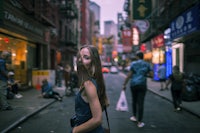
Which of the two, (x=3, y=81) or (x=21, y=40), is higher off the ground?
(x=21, y=40)

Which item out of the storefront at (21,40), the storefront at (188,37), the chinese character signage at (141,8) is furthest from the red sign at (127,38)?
the chinese character signage at (141,8)

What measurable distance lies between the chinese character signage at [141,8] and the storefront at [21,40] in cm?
675

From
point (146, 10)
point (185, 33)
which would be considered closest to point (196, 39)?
point (185, 33)

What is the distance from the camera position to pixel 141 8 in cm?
2081

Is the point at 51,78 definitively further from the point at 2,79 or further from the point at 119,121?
the point at 119,121

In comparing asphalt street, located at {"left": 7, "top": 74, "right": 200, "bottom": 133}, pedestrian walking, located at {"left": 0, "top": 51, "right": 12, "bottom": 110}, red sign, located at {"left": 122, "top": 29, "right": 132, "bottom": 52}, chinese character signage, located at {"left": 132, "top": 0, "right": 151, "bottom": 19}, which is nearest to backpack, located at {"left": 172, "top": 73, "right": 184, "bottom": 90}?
asphalt street, located at {"left": 7, "top": 74, "right": 200, "bottom": 133}

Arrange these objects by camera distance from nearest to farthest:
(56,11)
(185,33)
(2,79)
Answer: (2,79) < (185,33) < (56,11)

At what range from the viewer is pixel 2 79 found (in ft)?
32.7

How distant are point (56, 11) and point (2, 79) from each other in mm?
20514

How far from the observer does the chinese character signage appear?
20527 mm

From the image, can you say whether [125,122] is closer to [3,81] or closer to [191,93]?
[3,81]

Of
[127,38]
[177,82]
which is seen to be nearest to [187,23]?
[177,82]

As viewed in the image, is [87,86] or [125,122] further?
[125,122]

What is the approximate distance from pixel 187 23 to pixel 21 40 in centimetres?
955
